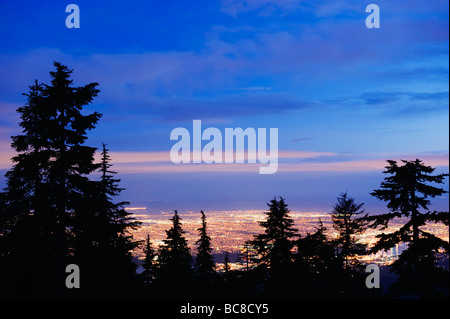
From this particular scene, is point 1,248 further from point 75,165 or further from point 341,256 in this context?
point 341,256

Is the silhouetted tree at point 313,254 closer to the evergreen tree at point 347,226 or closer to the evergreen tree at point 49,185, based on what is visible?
the evergreen tree at point 347,226

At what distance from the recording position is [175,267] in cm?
3167

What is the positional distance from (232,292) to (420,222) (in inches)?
461

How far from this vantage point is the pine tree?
864 inches

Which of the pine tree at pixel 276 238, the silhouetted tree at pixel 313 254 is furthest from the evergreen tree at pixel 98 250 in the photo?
the silhouetted tree at pixel 313 254

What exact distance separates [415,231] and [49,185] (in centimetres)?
1939

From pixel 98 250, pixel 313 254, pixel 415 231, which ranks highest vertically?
pixel 415 231

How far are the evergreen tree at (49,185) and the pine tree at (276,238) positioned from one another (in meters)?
13.2

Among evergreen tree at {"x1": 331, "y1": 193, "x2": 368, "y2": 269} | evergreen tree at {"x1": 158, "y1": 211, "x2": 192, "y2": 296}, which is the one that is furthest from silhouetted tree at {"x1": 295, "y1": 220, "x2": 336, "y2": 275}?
evergreen tree at {"x1": 158, "y1": 211, "x2": 192, "y2": 296}

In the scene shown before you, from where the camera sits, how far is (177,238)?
34094 millimetres

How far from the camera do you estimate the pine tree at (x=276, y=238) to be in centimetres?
2194

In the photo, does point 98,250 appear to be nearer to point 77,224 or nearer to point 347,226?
point 77,224

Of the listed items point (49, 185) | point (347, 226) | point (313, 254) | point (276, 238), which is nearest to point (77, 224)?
point (49, 185)
